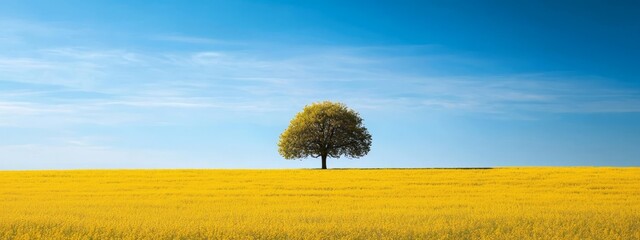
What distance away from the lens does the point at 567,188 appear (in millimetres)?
34688

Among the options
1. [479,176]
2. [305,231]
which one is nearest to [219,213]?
[305,231]

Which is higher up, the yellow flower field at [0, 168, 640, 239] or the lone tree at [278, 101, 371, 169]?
the lone tree at [278, 101, 371, 169]

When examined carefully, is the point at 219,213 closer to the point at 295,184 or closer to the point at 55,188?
the point at 295,184

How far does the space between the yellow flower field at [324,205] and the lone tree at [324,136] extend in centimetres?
1550

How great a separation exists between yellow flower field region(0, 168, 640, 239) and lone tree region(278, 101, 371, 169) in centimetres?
1550

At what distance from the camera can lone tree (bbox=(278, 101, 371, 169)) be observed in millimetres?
63062

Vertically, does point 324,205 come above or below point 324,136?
below

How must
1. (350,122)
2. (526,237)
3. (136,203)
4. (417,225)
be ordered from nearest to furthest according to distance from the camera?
(526,237) → (417,225) → (136,203) → (350,122)

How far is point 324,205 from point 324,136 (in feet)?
123

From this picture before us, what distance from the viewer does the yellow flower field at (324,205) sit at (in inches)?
678

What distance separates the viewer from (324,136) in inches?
2502

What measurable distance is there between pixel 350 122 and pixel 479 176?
76.7ft

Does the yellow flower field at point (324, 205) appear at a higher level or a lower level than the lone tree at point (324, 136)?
lower

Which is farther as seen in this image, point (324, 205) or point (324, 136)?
point (324, 136)
